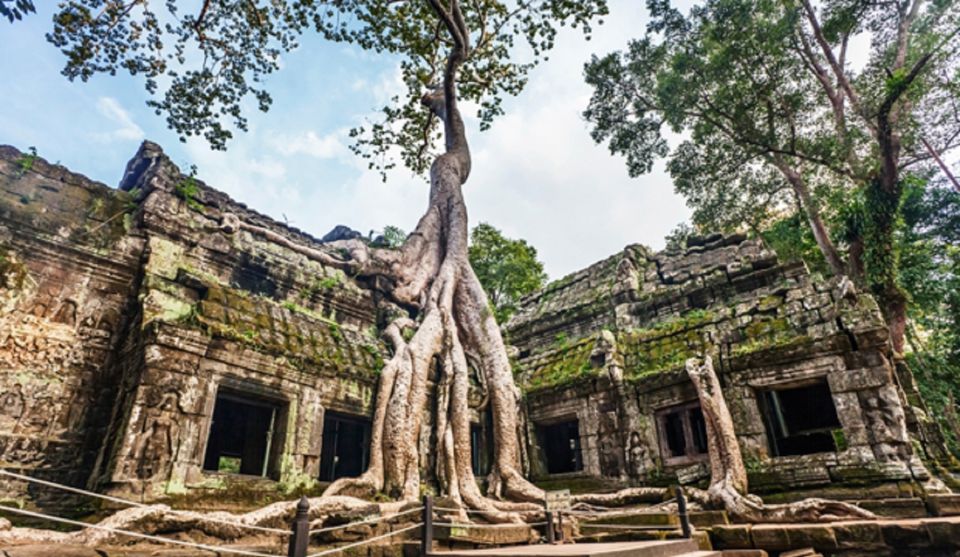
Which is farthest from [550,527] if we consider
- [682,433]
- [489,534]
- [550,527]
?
[682,433]

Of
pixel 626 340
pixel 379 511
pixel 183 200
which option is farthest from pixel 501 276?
pixel 379 511

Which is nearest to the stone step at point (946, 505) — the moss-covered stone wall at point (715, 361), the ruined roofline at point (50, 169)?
the moss-covered stone wall at point (715, 361)

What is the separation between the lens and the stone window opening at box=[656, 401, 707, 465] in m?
7.61

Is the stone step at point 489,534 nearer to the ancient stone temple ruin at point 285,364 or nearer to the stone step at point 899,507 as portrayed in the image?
the ancient stone temple ruin at point 285,364

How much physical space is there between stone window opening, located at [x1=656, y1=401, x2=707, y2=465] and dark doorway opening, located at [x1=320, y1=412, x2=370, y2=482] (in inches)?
185

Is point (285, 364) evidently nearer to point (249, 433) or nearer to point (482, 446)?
point (249, 433)

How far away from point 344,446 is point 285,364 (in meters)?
3.55

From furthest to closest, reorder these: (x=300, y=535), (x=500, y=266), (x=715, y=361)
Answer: (x=500, y=266), (x=715, y=361), (x=300, y=535)

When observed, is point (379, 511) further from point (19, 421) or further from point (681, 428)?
point (681, 428)

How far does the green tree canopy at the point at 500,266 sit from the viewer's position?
58.3 ft

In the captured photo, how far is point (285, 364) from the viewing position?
6641mm

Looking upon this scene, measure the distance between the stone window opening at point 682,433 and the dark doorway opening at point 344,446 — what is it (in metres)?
4.71

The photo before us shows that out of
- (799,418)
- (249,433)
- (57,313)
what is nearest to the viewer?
(57,313)

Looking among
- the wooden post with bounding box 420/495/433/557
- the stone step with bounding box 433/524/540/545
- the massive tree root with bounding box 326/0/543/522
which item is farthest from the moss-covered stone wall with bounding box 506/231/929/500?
the wooden post with bounding box 420/495/433/557
